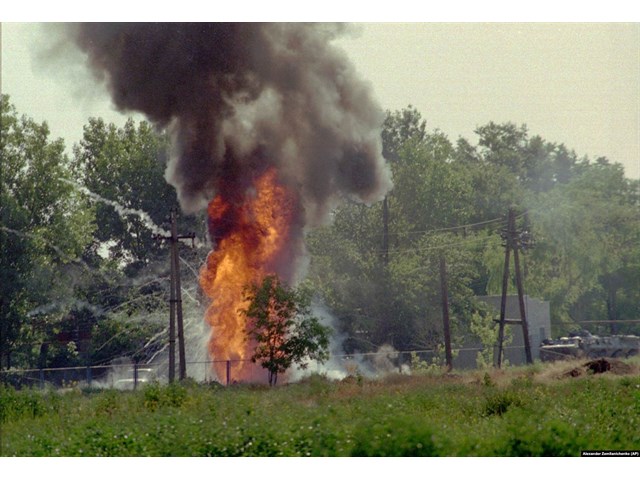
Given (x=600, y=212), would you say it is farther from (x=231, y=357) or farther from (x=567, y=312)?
(x=231, y=357)

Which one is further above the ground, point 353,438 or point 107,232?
point 107,232

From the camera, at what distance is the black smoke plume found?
4144cm

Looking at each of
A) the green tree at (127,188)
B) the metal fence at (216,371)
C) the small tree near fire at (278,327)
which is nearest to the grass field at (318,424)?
the small tree near fire at (278,327)

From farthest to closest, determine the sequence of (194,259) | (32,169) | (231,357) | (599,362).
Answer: (194,259), (32,169), (599,362), (231,357)

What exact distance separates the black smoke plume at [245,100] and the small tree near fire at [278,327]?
5.10m

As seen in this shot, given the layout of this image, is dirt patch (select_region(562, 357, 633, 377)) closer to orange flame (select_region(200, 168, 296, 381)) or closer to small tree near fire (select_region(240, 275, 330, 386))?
small tree near fire (select_region(240, 275, 330, 386))

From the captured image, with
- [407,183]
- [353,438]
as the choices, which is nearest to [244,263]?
[353,438]

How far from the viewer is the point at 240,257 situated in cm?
4400

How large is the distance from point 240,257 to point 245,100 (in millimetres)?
6944

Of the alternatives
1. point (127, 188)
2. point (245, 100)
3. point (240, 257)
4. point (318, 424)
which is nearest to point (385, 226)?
point (127, 188)

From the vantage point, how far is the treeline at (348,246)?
56.3 meters

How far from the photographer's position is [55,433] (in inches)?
939

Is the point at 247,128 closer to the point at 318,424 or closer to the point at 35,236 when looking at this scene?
the point at 35,236

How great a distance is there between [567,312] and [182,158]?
49.3 m
